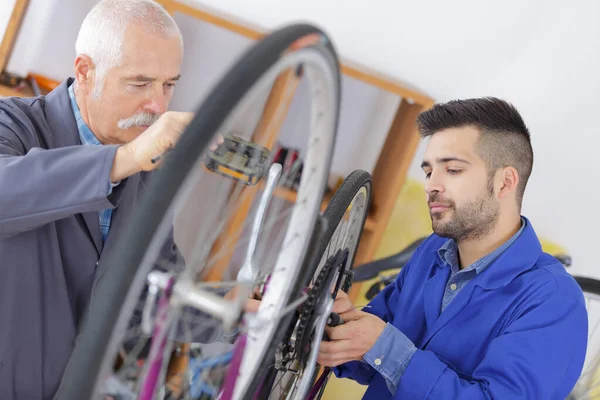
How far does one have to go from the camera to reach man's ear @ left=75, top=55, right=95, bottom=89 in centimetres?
113

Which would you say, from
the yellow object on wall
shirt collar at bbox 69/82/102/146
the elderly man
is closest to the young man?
the elderly man

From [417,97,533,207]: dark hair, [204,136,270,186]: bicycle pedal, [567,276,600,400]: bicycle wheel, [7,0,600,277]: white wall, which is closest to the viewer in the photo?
[204,136,270,186]: bicycle pedal

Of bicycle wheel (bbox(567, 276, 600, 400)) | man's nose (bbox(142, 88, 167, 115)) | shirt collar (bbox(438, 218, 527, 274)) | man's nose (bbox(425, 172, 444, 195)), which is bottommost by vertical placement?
bicycle wheel (bbox(567, 276, 600, 400))

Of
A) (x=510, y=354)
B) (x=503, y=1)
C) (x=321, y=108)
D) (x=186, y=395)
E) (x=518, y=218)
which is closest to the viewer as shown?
(x=321, y=108)

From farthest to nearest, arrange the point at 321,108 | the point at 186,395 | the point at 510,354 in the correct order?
1. the point at 510,354
2. the point at 186,395
3. the point at 321,108

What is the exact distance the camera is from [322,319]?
36.2 inches

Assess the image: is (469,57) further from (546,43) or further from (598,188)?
(598,188)

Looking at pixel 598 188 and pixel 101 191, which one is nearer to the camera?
pixel 101 191

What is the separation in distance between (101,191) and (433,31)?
5.75ft

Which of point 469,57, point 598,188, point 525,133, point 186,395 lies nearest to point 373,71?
point 469,57

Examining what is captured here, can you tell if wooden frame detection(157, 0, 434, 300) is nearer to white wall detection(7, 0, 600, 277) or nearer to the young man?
white wall detection(7, 0, 600, 277)

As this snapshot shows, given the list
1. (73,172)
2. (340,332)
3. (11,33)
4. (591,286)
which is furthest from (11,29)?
(591,286)

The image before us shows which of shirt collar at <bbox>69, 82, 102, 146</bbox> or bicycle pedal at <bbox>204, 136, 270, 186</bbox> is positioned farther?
shirt collar at <bbox>69, 82, 102, 146</bbox>

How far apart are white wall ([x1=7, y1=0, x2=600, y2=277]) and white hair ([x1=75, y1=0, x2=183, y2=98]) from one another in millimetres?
1129
